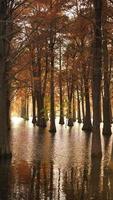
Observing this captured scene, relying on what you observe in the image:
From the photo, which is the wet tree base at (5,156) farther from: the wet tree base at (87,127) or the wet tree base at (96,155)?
the wet tree base at (87,127)

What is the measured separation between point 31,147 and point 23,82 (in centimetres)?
2257

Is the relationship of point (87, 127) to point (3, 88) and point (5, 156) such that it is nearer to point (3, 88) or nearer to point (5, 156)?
point (3, 88)

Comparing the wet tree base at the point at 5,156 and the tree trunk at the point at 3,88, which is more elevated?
the tree trunk at the point at 3,88

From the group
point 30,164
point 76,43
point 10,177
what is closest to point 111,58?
point 76,43

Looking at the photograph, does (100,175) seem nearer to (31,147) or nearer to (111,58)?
(31,147)

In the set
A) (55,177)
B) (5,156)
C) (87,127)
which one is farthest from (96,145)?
(87,127)

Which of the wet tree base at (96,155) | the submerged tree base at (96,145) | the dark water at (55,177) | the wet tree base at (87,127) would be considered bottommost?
the dark water at (55,177)

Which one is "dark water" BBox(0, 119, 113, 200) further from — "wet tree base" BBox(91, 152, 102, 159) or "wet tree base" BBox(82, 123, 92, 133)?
"wet tree base" BBox(82, 123, 92, 133)

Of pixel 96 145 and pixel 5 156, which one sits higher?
pixel 96 145

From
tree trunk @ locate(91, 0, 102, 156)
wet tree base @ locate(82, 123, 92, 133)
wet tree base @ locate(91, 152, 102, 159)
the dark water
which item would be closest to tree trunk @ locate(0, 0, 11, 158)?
the dark water

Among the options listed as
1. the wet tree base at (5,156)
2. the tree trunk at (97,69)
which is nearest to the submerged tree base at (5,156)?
the wet tree base at (5,156)

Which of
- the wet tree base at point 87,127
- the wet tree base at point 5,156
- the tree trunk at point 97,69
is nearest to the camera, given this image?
the wet tree base at point 5,156

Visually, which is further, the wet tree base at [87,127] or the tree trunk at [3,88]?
the wet tree base at [87,127]

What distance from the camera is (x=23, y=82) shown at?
47.0 meters
